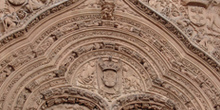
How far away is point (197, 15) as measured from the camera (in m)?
14.3

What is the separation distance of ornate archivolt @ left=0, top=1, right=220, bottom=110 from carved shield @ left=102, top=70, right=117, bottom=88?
25mm

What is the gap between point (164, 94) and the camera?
13180 mm

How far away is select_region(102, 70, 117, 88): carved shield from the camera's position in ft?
42.8

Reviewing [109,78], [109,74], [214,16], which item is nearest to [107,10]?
[109,74]

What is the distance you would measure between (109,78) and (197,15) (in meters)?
3.19

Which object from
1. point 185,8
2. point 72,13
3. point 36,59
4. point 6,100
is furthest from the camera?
point 185,8

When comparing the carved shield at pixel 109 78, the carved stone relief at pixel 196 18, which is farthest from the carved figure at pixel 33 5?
the carved stone relief at pixel 196 18

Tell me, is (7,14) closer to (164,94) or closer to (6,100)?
(6,100)

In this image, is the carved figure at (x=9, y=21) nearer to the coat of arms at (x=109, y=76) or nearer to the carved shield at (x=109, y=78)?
the coat of arms at (x=109, y=76)

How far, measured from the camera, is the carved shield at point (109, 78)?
1305 centimetres

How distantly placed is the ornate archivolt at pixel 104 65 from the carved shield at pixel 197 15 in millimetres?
970

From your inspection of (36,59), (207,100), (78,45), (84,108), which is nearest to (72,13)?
(78,45)

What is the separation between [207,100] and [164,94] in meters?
1.10

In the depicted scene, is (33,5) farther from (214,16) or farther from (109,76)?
(214,16)
